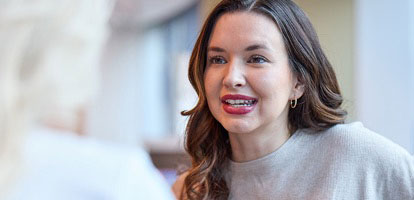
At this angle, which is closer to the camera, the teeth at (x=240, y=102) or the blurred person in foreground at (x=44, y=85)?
the blurred person in foreground at (x=44, y=85)

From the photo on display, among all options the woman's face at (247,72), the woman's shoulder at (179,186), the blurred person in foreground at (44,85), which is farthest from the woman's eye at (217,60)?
the blurred person in foreground at (44,85)

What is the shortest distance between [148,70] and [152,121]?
85cm

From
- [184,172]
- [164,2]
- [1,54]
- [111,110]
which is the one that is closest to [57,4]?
[1,54]

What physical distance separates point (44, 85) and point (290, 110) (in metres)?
0.63

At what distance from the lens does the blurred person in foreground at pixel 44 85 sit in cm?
→ 20

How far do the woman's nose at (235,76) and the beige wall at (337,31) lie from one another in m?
0.13

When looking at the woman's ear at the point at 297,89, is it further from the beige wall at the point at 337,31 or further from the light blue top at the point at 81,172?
the light blue top at the point at 81,172

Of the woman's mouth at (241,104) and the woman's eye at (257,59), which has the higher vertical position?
the woman's eye at (257,59)

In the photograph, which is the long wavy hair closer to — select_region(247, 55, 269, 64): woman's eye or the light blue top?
select_region(247, 55, 269, 64): woman's eye

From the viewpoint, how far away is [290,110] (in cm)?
80

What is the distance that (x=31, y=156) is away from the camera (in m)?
0.30

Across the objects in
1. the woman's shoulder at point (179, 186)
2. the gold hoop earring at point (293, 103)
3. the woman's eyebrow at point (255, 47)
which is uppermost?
the woman's eyebrow at point (255, 47)

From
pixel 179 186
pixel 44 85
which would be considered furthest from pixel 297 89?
pixel 44 85

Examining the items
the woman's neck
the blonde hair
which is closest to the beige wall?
the woman's neck
